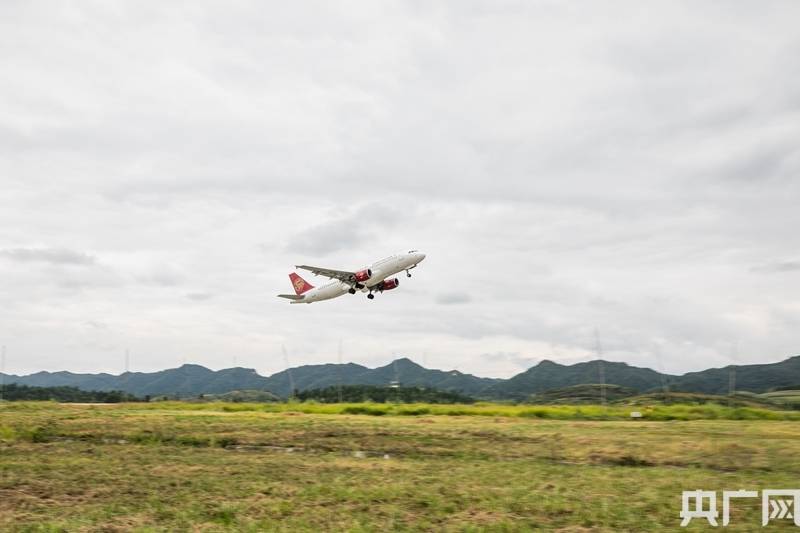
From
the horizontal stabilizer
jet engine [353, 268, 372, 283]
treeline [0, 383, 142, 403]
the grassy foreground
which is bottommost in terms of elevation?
treeline [0, 383, 142, 403]

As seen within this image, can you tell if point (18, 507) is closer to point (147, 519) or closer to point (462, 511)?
point (147, 519)

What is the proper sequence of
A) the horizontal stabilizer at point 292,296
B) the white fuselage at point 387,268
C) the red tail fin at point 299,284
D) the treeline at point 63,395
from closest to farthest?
the white fuselage at point 387,268
the horizontal stabilizer at point 292,296
the red tail fin at point 299,284
the treeline at point 63,395

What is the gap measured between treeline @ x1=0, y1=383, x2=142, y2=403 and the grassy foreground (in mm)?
91434

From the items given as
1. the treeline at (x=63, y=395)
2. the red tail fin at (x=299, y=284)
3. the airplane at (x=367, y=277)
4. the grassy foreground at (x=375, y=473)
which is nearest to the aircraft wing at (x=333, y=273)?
the airplane at (x=367, y=277)

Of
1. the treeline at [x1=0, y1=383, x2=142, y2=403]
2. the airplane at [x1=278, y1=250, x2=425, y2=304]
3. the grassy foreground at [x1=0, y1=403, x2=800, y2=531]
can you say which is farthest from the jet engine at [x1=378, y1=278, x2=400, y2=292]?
the treeline at [x1=0, y1=383, x2=142, y2=403]

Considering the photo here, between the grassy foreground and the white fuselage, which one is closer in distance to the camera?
the grassy foreground

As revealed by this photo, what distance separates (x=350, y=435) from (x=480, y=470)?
13930 millimetres

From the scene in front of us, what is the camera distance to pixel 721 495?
2148 centimetres

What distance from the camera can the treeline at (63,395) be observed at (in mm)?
132500

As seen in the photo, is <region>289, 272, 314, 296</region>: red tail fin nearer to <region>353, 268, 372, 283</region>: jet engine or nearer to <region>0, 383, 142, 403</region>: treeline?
<region>353, 268, 372, 283</region>: jet engine

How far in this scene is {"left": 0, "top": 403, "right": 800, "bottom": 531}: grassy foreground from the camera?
62.6 ft

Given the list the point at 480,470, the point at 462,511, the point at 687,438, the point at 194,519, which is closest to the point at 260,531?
the point at 194,519

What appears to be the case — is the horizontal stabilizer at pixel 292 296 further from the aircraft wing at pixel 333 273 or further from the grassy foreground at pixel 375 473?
the grassy foreground at pixel 375 473

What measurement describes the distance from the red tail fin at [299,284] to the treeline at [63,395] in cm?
4279
